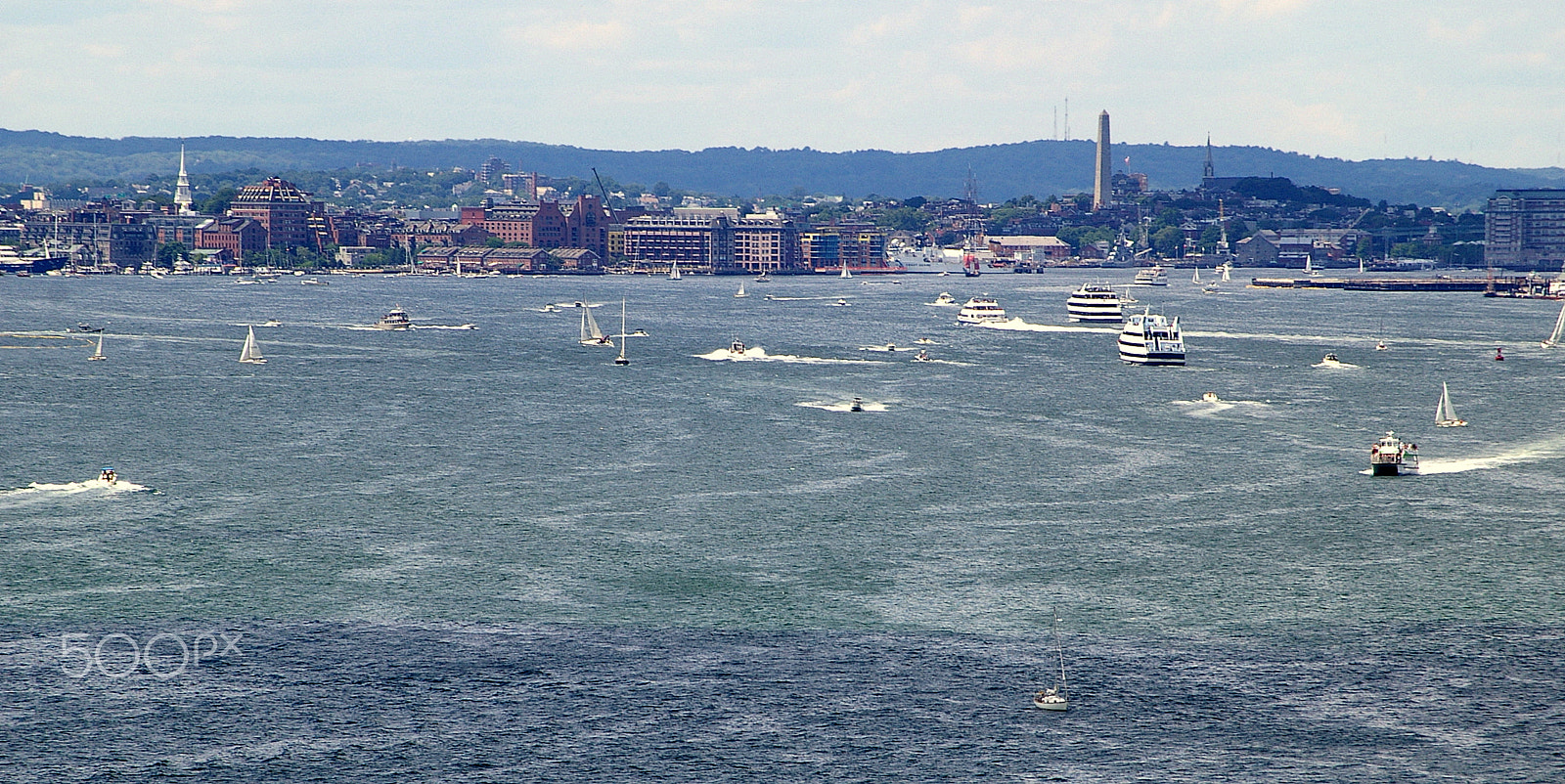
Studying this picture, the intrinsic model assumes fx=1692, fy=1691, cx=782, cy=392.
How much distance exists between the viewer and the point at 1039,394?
114375 mm

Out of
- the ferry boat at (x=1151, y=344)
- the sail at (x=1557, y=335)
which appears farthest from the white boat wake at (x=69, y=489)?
the sail at (x=1557, y=335)

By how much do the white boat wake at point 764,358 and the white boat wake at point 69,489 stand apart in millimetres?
69257

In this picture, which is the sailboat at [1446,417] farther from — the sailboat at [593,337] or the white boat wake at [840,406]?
the sailboat at [593,337]

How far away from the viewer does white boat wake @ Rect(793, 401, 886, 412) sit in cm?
10469

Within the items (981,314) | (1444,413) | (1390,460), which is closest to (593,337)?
(981,314)

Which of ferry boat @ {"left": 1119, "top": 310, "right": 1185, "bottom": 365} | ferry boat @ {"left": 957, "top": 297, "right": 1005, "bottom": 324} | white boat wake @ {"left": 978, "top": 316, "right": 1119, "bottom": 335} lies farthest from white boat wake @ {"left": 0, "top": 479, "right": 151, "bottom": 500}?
ferry boat @ {"left": 957, "top": 297, "right": 1005, "bottom": 324}

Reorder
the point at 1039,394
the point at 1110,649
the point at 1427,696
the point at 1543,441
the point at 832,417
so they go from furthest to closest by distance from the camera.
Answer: the point at 1039,394, the point at 832,417, the point at 1543,441, the point at 1110,649, the point at 1427,696

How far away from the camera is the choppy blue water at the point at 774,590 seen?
146 feet

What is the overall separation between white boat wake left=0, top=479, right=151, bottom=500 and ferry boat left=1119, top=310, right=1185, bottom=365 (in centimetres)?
8480

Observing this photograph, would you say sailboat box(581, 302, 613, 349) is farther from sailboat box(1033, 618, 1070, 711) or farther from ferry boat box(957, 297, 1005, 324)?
sailboat box(1033, 618, 1070, 711)

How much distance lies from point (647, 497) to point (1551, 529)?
37.2m

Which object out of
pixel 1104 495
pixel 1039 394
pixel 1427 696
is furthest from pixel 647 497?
pixel 1039 394

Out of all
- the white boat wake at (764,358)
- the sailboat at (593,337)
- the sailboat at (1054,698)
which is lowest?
the sailboat at (1054,698)

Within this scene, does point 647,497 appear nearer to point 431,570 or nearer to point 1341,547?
point 431,570
